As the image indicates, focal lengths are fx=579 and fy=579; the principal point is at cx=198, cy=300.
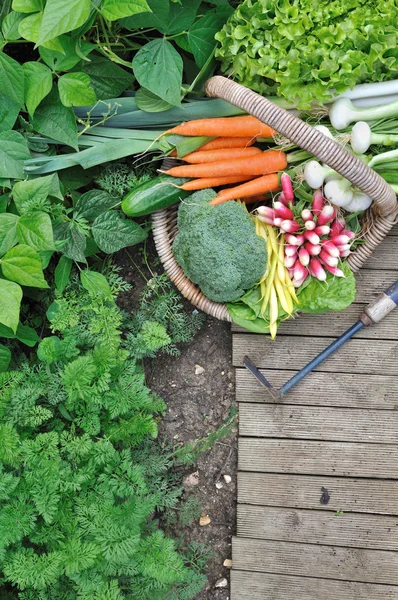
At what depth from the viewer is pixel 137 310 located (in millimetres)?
1726

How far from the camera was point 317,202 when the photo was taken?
1485 millimetres

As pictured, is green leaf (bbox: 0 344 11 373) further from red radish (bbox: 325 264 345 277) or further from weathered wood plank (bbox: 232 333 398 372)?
red radish (bbox: 325 264 345 277)

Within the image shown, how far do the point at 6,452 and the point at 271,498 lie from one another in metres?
0.74

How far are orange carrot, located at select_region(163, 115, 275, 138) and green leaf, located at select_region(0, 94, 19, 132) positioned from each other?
39 cm

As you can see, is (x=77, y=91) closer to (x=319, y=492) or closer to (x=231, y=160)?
(x=231, y=160)

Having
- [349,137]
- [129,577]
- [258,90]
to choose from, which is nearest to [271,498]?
[129,577]

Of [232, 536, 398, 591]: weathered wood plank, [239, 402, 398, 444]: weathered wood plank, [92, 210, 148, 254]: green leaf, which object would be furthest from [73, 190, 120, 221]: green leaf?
[232, 536, 398, 591]: weathered wood plank

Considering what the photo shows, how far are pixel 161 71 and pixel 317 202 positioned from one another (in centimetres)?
51

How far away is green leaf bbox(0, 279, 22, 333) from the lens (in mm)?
1287

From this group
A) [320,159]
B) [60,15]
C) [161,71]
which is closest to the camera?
[60,15]

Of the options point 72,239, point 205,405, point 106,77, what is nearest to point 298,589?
point 205,405

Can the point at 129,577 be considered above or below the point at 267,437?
below

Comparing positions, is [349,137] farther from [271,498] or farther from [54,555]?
[54,555]

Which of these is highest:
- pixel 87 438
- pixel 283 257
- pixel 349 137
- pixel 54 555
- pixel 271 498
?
pixel 349 137
